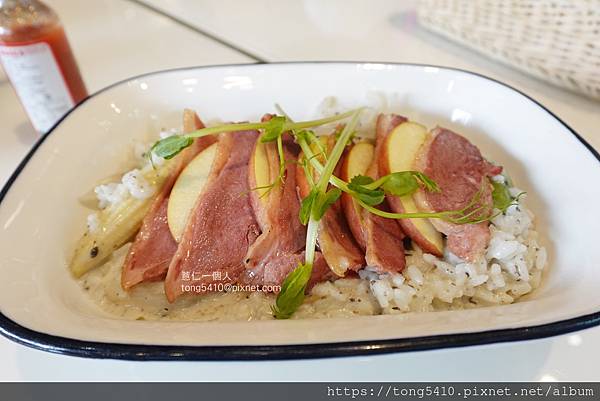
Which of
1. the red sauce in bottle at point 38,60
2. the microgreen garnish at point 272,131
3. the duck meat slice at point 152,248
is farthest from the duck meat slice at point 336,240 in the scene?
the red sauce in bottle at point 38,60

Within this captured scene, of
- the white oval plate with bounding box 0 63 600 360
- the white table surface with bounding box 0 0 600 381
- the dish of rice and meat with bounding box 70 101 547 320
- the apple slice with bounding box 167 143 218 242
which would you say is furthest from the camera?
the apple slice with bounding box 167 143 218 242

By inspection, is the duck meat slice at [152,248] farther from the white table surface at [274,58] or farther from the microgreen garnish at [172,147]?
the white table surface at [274,58]

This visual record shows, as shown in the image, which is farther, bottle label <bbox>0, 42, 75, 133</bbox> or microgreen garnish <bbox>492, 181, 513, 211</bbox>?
bottle label <bbox>0, 42, 75, 133</bbox>

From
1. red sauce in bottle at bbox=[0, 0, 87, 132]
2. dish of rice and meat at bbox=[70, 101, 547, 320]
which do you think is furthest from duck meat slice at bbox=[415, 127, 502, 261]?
red sauce in bottle at bbox=[0, 0, 87, 132]

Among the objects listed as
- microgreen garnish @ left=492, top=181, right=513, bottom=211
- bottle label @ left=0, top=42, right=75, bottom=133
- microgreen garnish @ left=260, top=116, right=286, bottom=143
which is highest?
bottle label @ left=0, top=42, right=75, bottom=133

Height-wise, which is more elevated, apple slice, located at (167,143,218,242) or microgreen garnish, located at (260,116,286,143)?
microgreen garnish, located at (260,116,286,143)

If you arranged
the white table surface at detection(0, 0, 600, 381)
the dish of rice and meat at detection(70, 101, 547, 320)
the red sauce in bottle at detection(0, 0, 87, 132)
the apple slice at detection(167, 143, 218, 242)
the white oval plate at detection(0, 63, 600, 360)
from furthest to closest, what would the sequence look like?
the red sauce in bottle at detection(0, 0, 87, 132), the apple slice at detection(167, 143, 218, 242), the dish of rice and meat at detection(70, 101, 547, 320), the white table surface at detection(0, 0, 600, 381), the white oval plate at detection(0, 63, 600, 360)

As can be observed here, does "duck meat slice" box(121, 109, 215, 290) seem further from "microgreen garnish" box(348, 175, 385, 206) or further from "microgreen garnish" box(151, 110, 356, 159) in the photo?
"microgreen garnish" box(348, 175, 385, 206)
